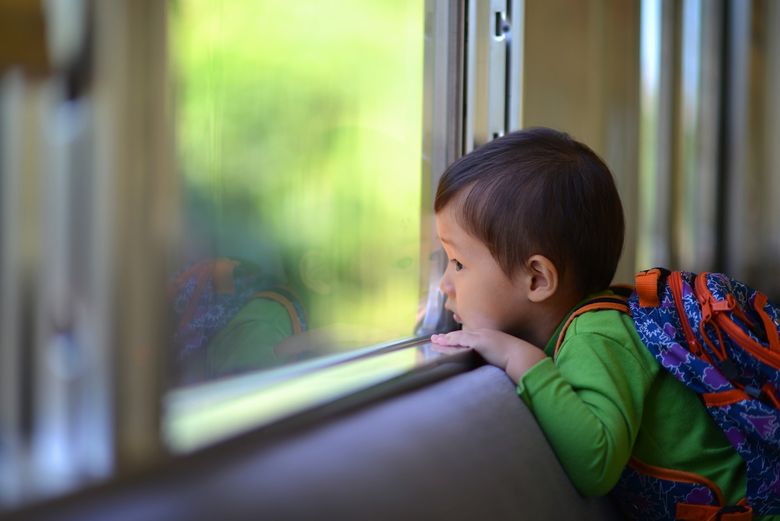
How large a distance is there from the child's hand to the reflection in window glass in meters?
0.15

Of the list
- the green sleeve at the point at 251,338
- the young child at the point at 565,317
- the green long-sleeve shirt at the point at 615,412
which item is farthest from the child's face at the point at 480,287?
the green sleeve at the point at 251,338

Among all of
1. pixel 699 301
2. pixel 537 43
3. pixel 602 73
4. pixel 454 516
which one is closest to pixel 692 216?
pixel 602 73

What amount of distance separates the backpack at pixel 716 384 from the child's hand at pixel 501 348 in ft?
0.22

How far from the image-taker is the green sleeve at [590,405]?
946 mm

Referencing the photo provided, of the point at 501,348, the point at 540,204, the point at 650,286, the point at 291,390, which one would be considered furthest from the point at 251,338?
the point at 650,286

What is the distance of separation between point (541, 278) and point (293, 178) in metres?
0.40

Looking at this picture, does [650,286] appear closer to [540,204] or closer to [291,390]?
[540,204]

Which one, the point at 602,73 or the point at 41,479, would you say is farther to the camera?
the point at 602,73

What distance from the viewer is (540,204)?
1142mm

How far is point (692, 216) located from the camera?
11.5 ft

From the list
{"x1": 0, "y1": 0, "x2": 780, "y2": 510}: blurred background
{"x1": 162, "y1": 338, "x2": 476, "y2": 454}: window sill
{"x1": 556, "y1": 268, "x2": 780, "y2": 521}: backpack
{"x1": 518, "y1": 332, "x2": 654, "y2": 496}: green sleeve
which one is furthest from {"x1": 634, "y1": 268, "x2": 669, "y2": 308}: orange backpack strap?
{"x1": 0, "y1": 0, "x2": 780, "y2": 510}: blurred background

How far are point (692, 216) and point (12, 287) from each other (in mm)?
3368

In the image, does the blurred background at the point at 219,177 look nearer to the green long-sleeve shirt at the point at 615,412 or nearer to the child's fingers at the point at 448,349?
the child's fingers at the point at 448,349

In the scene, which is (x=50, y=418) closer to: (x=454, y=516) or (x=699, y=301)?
(x=454, y=516)
